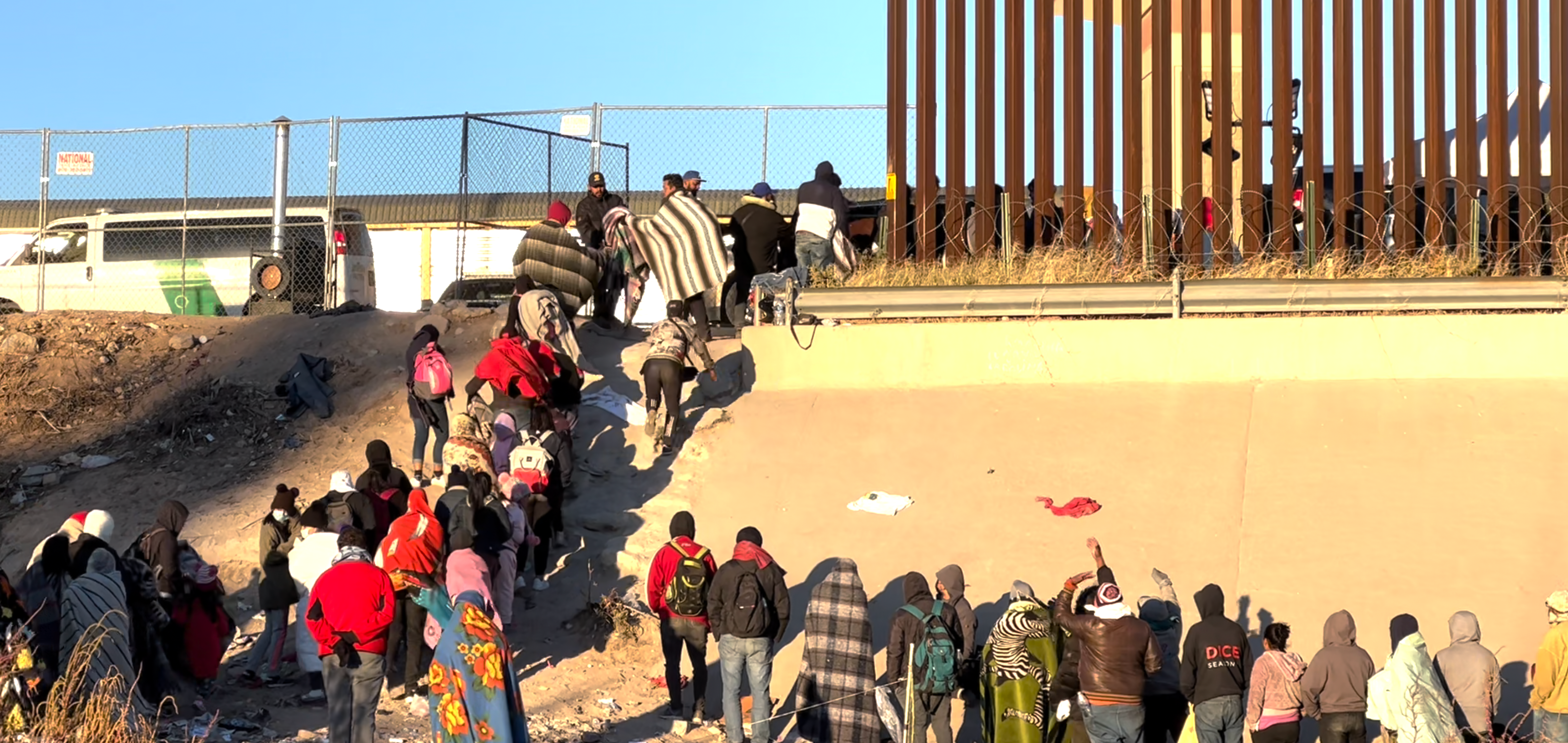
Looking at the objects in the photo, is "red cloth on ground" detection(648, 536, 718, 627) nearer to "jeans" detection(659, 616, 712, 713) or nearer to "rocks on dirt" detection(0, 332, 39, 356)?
"jeans" detection(659, 616, 712, 713)

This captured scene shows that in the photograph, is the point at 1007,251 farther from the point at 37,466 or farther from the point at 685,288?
the point at 37,466

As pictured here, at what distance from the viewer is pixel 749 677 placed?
1092 centimetres

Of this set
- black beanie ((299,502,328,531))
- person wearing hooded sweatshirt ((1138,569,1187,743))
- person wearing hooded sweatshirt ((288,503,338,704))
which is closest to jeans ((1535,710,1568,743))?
person wearing hooded sweatshirt ((1138,569,1187,743))

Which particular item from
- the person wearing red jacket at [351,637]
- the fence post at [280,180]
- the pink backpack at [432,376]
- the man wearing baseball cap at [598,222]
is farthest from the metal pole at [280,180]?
the person wearing red jacket at [351,637]

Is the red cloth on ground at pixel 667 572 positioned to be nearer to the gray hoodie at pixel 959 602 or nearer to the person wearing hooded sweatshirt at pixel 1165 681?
the gray hoodie at pixel 959 602

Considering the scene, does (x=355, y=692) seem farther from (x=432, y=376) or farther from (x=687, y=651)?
(x=432, y=376)

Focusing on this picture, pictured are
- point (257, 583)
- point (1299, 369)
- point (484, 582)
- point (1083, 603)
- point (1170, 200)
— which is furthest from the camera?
point (1170, 200)

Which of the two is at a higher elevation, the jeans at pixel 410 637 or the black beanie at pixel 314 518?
the black beanie at pixel 314 518

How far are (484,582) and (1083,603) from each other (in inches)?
147

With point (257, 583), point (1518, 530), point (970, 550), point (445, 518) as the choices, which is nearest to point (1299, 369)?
point (1518, 530)

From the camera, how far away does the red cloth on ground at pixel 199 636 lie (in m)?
11.1

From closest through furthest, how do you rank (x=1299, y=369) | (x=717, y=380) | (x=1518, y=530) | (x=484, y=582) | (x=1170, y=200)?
(x=484, y=582) < (x=1518, y=530) < (x=1299, y=369) < (x=717, y=380) < (x=1170, y=200)

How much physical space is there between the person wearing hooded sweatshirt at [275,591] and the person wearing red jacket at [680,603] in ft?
7.99

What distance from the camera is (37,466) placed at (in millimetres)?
15594
